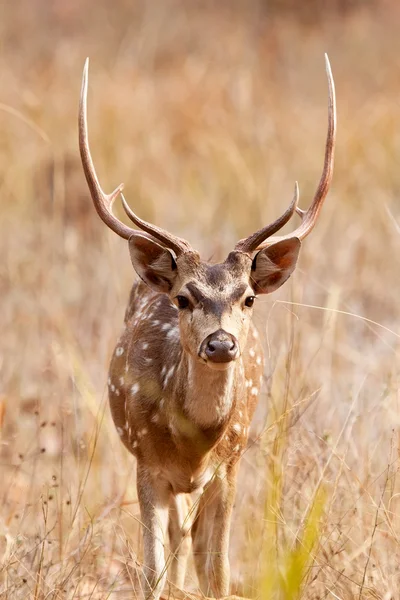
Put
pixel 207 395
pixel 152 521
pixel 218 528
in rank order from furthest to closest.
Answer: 1. pixel 218 528
2. pixel 152 521
3. pixel 207 395

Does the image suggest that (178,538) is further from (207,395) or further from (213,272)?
(213,272)

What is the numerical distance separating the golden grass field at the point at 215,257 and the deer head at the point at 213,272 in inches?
11.1

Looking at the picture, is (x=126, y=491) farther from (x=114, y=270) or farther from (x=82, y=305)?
(x=82, y=305)

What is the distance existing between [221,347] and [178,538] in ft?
5.78

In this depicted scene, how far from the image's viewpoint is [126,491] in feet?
21.8

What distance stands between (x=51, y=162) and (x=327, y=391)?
5326 mm

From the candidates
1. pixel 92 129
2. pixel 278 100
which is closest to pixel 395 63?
pixel 278 100

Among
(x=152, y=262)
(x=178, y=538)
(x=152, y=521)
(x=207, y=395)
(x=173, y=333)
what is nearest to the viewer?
(x=207, y=395)

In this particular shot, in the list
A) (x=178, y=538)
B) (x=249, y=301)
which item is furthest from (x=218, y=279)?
(x=178, y=538)

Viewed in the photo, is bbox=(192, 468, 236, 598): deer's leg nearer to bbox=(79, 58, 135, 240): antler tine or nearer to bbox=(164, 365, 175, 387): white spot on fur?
bbox=(164, 365, 175, 387): white spot on fur

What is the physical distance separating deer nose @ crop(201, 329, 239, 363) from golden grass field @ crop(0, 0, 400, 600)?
336mm

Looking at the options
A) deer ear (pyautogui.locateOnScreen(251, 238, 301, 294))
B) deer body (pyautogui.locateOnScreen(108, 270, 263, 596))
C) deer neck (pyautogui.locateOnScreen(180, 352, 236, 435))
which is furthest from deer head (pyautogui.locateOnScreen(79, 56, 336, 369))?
deer body (pyautogui.locateOnScreen(108, 270, 263, 596))

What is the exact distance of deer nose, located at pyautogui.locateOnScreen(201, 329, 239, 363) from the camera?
4.75 meters

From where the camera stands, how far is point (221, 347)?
4750 millimetres
